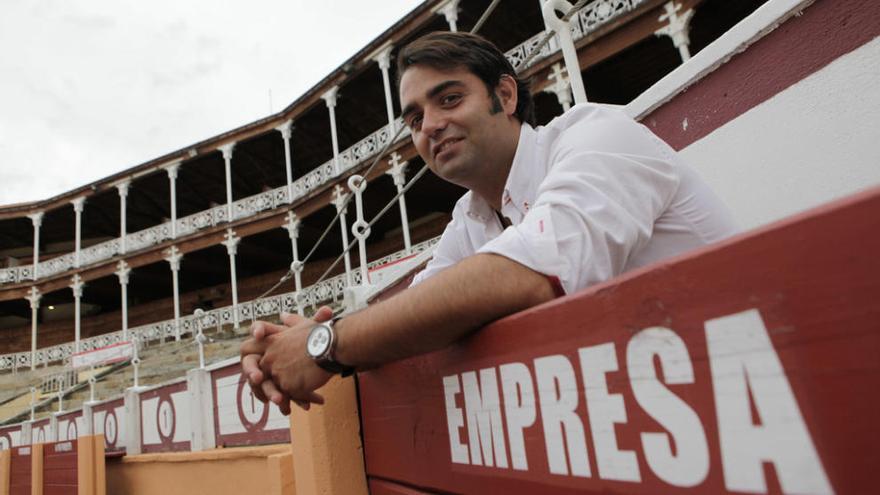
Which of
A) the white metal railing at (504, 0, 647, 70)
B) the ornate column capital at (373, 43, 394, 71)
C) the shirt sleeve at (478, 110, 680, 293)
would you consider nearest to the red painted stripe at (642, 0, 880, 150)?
the shirt sleeve at (478, 110, 680, 293)

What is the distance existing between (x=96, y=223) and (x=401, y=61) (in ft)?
73.3

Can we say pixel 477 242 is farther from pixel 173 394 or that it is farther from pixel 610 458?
pixel 173 394

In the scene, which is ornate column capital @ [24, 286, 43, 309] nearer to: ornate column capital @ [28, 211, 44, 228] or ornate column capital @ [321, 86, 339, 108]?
ornate column capital @ [28, 211, 44, 228]

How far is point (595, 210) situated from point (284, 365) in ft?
2.30

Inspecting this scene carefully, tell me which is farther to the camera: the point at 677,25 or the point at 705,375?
the point at 677,25

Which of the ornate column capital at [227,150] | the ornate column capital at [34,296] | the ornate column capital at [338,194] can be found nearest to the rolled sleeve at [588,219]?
the ornate column capital at [338,194]

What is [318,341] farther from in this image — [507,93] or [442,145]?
[507,93]

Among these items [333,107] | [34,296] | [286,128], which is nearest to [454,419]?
[333,107]

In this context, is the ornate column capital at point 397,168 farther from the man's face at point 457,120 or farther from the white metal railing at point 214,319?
the man's face at point 457,120

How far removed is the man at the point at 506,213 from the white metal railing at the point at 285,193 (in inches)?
330

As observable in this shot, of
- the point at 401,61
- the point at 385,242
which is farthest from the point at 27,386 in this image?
the point at 401,61

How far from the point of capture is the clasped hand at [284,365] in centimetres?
110

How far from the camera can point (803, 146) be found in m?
1.45

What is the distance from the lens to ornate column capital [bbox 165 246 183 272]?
16.0m
